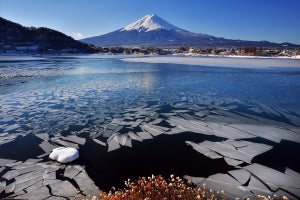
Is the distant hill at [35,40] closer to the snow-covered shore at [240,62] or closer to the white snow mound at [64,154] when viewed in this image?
the snow-covered shore at [240,62]

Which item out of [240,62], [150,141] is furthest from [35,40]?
[150,141]

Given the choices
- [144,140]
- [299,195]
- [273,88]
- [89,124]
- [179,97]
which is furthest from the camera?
[273,88]

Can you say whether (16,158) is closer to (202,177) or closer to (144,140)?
(144,140)

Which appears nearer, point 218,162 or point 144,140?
point 218,162

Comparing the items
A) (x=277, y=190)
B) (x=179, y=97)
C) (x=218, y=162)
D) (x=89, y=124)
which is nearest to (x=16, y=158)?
(x=89, y=124)

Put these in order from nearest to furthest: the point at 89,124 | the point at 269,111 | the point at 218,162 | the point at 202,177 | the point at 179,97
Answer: the point at 202,177 → the point at 218,162 → the point at 89,124 → the point at 269,111 → the point at 179,97

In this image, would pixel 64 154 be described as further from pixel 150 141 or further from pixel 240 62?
pixel 240 62
